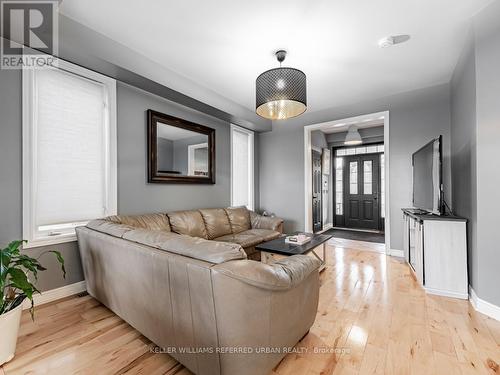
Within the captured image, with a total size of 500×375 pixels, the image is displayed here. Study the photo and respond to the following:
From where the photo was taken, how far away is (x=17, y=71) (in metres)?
2.19

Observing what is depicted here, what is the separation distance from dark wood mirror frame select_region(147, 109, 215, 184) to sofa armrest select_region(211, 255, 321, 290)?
2.49 meters

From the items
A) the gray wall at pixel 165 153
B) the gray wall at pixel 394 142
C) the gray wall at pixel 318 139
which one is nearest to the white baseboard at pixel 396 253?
the gray wall at pixel 394 142

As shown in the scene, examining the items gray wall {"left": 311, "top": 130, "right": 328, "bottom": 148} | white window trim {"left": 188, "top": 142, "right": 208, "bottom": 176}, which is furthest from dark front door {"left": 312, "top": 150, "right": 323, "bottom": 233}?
white window trim {"left": 188, "top": 142, "right": 208, "bottom": 176}

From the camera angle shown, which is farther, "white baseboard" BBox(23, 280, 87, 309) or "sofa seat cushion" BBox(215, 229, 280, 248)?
"sofa seat cushion" BBox(215, 229, 280, 248)

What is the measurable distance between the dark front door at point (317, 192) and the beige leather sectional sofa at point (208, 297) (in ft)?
14.0

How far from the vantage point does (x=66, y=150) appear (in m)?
2.50

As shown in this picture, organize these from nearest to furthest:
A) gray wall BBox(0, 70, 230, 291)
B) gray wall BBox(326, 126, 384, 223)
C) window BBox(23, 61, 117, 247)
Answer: gray wall BBox(0, 70, 230, 291) → window BBox(23, 61, 117, 247) → gray wall BBox(326, 126, 384, 223)

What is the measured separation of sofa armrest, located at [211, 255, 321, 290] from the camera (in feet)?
3.72

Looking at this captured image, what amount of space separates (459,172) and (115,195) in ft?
14.0

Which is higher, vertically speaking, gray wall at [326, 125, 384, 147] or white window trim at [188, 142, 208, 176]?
gray wall at [326, 125, 384, 147]

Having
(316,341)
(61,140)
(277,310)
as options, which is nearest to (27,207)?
(61,140)

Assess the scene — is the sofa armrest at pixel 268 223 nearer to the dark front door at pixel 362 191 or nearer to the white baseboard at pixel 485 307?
the white baseboard at pixel 485 307

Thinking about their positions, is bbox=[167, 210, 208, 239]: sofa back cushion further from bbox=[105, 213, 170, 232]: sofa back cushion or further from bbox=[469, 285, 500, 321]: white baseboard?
bbox=[469, 285, 500, 321]: white baseboard

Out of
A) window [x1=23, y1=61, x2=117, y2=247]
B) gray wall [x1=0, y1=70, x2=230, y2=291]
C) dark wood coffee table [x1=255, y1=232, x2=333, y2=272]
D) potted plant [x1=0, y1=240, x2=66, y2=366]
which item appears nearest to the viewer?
potted plant [x1=0, y1=240, x2=66, y2=366]
